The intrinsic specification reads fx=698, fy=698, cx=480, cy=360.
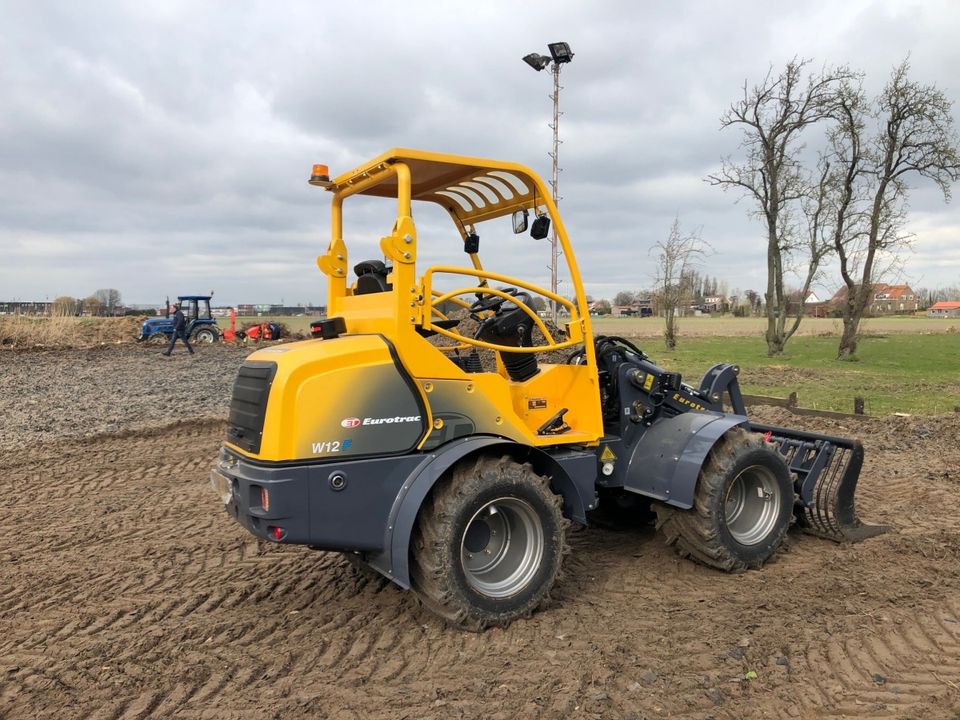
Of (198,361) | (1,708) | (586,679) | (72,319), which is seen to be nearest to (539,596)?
(586,679)

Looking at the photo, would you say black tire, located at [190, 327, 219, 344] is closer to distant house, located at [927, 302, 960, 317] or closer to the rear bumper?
the rear bumper

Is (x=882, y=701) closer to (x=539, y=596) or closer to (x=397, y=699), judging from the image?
(x=539, y=596)

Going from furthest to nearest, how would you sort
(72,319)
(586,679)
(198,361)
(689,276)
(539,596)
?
(72,319) < (689,276) < (198,361) < (539,596) < (586,679)

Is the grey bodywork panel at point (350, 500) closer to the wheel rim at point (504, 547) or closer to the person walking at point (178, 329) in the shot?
the wheel rim at point (504, 547)

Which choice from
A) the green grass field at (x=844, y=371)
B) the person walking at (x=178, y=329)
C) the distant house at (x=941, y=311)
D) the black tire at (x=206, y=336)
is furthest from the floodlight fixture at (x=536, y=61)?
the distant house at (x=941, y=311)

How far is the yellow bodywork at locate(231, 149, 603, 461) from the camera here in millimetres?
3584

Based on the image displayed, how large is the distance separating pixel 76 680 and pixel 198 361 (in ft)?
60.7

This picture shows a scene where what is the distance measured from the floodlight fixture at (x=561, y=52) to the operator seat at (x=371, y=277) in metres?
12.3

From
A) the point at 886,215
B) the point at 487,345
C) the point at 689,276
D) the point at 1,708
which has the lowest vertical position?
the point at 1,708

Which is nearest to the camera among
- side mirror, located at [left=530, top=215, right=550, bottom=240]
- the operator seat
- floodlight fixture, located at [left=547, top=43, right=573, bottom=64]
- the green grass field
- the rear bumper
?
the rear bumper

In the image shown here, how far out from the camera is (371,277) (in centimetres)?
432

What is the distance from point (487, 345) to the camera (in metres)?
4.22

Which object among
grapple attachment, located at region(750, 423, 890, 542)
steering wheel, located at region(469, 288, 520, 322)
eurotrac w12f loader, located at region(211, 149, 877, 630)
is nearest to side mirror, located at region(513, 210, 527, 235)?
eurotrac w12f loader, located at region(211, 149, 877, 630)

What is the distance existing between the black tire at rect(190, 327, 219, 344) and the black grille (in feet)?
87.4
